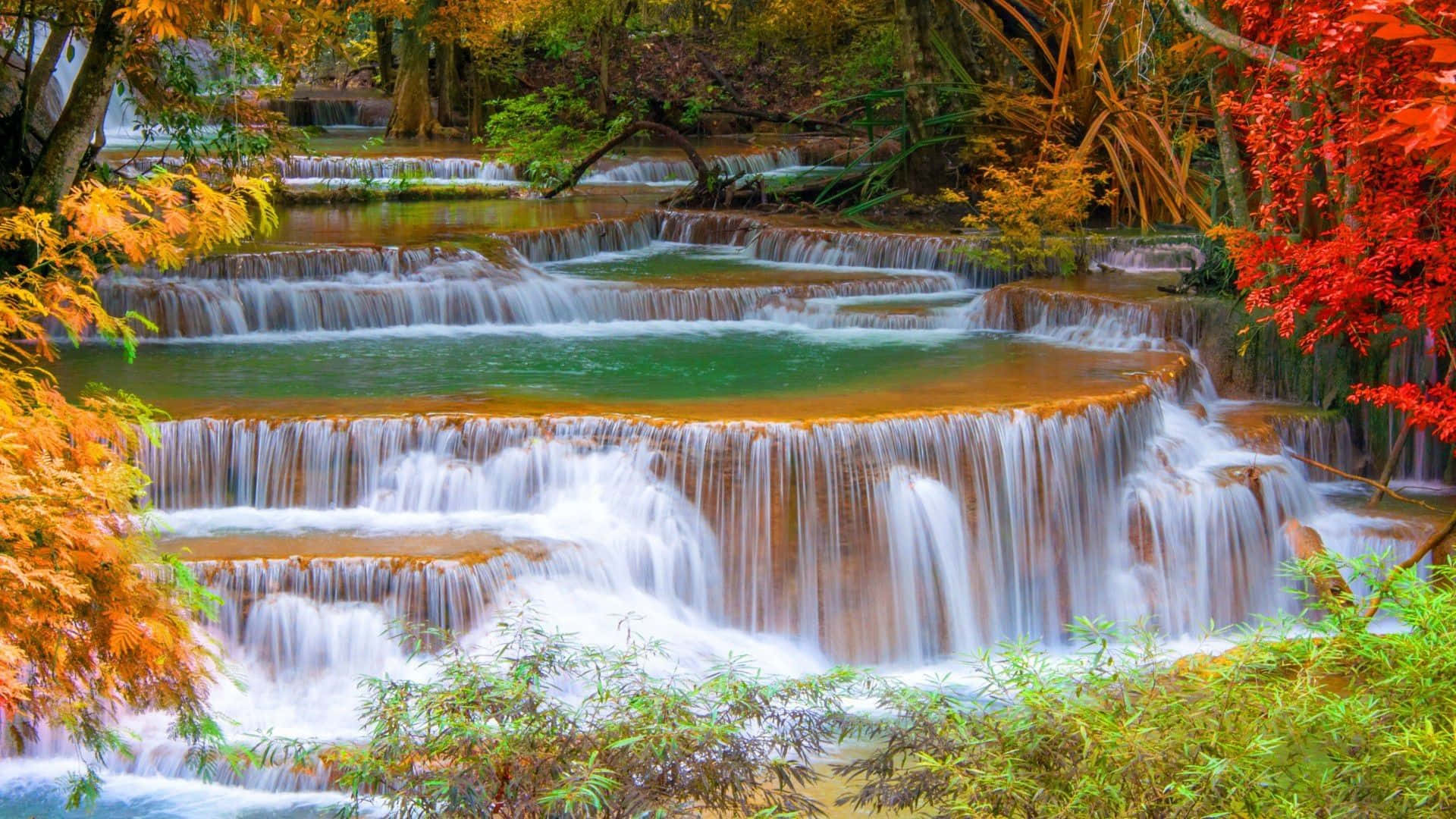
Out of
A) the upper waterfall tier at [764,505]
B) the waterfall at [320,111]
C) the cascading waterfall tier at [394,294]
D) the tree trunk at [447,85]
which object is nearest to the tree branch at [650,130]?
the cascading waterfall tier at [394,294]

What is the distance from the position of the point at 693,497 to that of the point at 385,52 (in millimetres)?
27009

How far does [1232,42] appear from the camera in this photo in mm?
10367

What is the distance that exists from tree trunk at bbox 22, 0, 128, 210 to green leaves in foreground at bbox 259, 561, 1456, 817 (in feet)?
22.7

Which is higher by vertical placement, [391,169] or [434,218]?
[391,169]

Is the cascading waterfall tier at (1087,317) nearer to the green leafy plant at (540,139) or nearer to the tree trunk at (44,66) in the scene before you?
the tree trunk at (44,66)

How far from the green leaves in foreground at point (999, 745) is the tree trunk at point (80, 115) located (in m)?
6.92

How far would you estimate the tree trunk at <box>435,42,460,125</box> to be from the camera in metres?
30.0

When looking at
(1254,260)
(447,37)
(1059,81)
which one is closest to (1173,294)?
(1254,260)

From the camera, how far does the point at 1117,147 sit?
56.4 feet

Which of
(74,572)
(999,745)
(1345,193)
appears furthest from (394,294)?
(999,745)

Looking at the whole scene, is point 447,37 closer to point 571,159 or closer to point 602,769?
point 571,159

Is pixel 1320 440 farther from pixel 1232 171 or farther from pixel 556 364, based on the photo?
pixel 556 364

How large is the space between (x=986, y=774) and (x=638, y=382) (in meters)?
7.67

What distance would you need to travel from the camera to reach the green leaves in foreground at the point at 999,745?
419 centimetres
